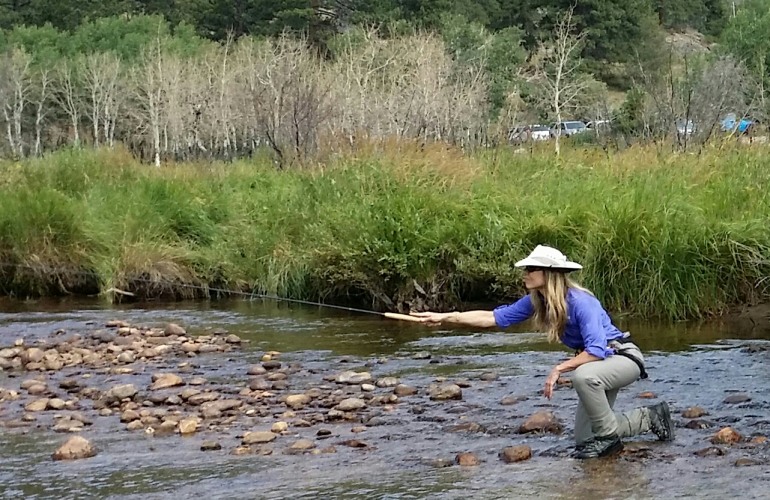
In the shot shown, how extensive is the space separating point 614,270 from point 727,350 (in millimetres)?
2071

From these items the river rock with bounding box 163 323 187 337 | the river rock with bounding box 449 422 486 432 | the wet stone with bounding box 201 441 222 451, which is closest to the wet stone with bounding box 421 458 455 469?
the river rock with bounding box 449 422 486 432

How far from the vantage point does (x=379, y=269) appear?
1184 cm

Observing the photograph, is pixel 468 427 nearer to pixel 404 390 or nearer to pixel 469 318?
pixel 469 318

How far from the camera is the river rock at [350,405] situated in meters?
7.45

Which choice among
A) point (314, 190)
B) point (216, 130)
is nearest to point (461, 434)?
point (314, 190)

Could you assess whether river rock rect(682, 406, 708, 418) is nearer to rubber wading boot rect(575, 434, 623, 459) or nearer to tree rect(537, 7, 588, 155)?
rubber wading boot rect(575, 434, 623, 459)

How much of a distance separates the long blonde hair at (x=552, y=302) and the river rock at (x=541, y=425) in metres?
0.85

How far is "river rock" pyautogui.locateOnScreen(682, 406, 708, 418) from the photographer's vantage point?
6.91m

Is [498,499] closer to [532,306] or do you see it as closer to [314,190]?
[532,306]

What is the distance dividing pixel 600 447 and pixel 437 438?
108 cm

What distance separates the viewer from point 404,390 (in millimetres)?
7941

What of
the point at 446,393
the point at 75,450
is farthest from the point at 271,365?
the point at 75,450

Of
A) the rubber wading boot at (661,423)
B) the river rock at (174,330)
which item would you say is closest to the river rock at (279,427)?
the rubber wading boot at (661,423)

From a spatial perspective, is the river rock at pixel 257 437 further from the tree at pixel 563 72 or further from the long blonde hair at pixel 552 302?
the tree at pixel 563 72
